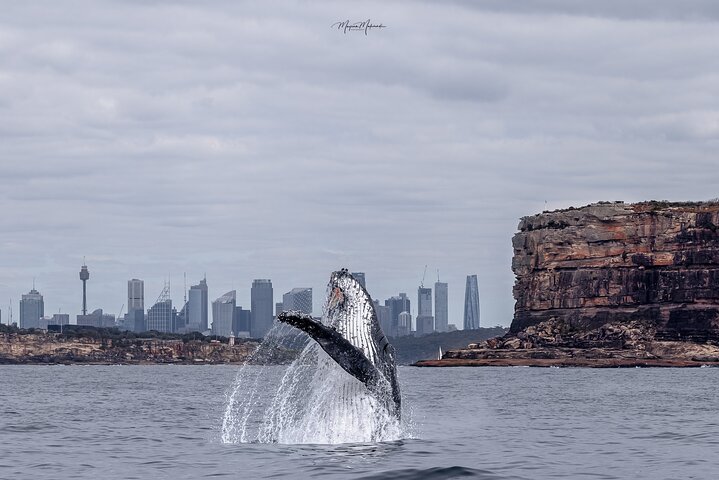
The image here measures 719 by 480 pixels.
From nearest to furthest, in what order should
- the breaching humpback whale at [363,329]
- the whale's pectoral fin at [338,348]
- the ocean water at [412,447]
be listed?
the whale's pectoral fin at [338,348] < the ocean water at [412,447] < the breaching humpback whale at [363,329]

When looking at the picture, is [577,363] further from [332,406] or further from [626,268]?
[332,406]

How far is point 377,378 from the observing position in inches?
1086

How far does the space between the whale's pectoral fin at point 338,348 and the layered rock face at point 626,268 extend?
502 feet

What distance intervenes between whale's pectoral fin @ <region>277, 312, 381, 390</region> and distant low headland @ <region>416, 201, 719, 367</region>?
14114 cm

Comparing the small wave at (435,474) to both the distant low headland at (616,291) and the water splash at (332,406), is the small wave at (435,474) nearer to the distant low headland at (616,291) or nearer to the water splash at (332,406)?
the water splash at (332,406)

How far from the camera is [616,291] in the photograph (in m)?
183

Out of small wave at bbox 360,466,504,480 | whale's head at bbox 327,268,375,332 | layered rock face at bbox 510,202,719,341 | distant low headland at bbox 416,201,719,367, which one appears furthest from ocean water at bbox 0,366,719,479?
layered rock face at bbox 510,202,719,341

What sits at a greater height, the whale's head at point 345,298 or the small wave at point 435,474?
the whale's head at point 345,298

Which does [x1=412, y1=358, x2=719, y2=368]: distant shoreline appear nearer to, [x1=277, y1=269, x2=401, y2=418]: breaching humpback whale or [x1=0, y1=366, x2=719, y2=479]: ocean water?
[x1=0, y1=366, x2=719, y2=479]: ocean water

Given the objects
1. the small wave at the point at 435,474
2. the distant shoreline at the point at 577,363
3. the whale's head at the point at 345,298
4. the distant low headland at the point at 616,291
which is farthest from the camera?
the distant low headland at the point at 616,291

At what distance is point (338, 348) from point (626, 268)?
161628mm

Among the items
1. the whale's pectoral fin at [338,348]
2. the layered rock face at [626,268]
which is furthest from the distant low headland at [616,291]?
the whale's pectoral fin at [338,348]

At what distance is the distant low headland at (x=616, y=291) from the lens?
566ft

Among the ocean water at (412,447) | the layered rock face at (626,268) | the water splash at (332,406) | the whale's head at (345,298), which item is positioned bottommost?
the ocean water at (412,447)
